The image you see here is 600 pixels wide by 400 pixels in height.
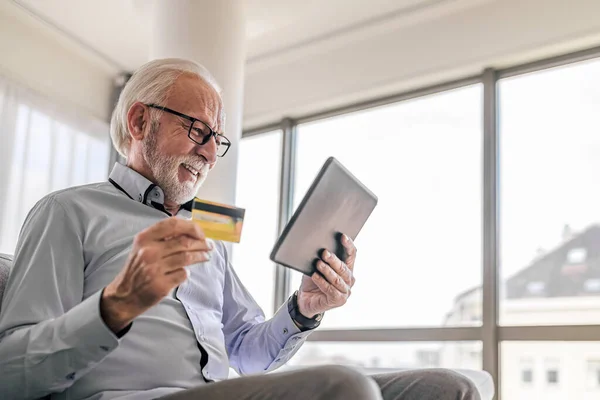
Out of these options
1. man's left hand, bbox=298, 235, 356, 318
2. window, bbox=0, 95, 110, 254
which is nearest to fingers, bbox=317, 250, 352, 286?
man's left hand, bbox=298, 235, 356, 318

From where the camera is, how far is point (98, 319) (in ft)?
3.16

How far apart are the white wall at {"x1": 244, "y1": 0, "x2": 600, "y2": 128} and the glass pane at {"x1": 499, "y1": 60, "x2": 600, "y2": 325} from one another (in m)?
0.21

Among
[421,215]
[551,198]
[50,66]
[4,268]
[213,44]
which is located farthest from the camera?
[50,66]

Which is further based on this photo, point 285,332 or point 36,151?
point 36,151

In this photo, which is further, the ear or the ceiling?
the ceiling

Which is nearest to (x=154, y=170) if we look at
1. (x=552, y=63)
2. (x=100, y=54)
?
(x=552, y=63)

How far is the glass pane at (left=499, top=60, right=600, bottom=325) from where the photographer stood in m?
3.27

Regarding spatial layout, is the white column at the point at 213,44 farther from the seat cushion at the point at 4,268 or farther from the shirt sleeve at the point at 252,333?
the seat cushion at the point at 4,268

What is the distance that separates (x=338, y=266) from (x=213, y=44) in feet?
6.41

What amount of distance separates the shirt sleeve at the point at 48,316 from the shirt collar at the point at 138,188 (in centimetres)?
20

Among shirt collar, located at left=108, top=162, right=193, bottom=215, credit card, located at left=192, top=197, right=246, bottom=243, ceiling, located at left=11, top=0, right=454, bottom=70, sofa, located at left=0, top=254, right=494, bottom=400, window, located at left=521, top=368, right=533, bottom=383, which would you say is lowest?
window, located at left=521, top=368, right=533, bottom=383

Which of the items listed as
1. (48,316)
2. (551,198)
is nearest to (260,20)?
(551,198)

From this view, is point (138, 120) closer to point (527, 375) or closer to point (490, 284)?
point (490, 284)

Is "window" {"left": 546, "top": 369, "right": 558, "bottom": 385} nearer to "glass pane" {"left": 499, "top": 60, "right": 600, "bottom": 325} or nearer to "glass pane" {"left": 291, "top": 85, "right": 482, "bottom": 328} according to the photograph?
"glass pane" {"left": 499, "top": 60, "right": 600, "bottom": 325}
